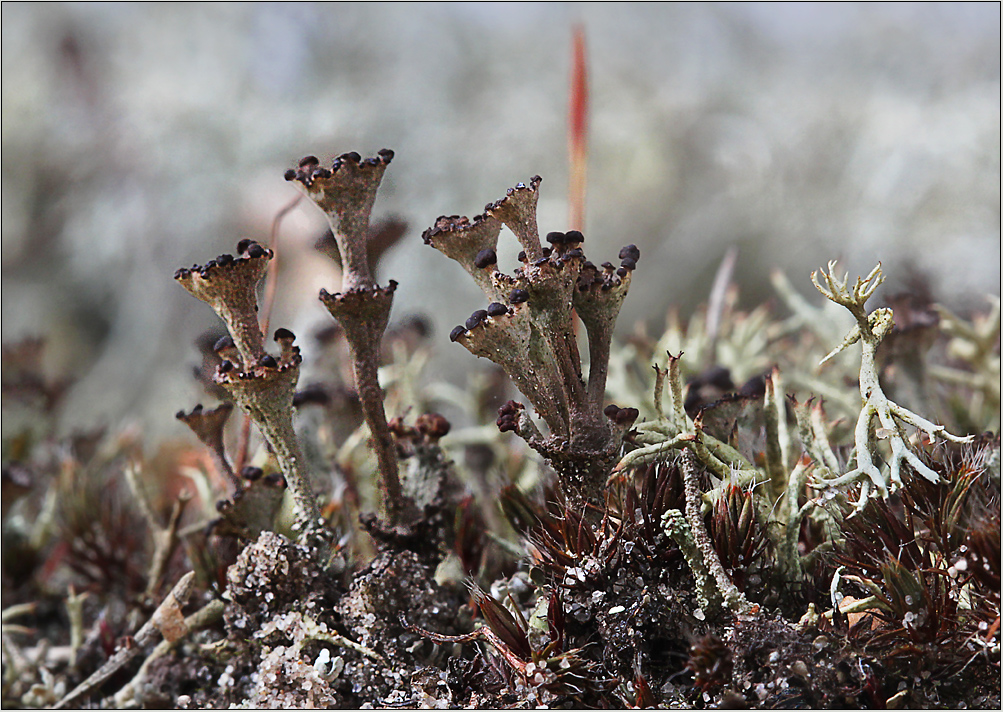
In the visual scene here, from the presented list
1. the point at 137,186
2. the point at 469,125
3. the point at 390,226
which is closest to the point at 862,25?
the point at 469,125

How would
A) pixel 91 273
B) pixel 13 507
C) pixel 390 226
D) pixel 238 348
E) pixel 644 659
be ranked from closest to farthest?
pixel 644 659
pixel 238 348
pixel 390 226
pixel 13 507
pixel 91 273

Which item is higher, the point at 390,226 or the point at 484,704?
the point at 390,226

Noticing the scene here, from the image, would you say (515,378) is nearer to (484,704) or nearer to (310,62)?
(484,704)

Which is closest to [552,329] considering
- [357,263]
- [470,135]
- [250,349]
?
[357,263]

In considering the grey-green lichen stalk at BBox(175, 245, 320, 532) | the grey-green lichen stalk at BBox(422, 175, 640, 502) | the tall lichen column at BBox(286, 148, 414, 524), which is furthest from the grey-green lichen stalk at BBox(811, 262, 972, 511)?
the grey-green lichen stalk at BBox(175, 245, 320, 532)

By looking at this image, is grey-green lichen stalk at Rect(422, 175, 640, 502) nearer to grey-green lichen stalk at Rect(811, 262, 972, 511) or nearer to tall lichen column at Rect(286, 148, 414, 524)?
tall lichen column at Rect(286, 148, 414, 524)

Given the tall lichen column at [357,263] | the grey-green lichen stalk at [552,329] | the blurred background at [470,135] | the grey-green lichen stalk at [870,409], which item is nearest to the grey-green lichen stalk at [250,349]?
the tall lichen column at [357,263]
